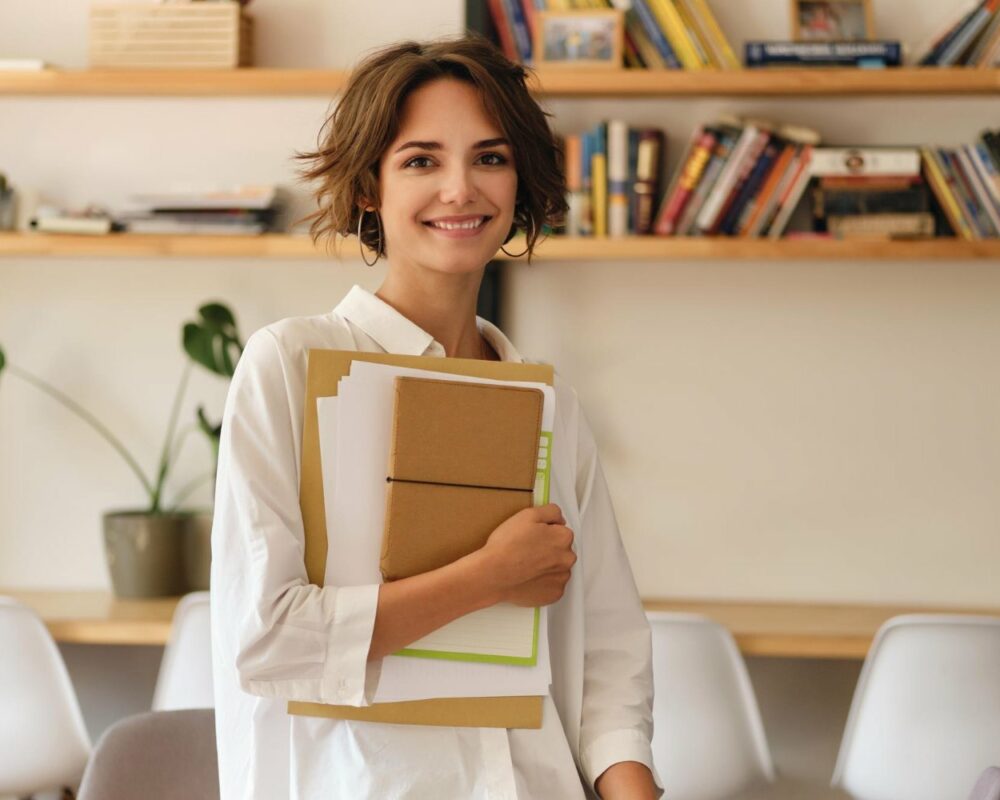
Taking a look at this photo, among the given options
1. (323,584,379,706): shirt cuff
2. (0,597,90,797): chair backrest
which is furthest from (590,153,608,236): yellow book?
(323,584,379,706): shirt cuff

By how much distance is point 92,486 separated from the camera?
3230mm

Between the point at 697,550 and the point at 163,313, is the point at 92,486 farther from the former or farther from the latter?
the point at 697,550

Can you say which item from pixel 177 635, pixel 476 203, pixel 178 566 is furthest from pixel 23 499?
pixel 476 203

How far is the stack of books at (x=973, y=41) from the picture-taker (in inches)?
112

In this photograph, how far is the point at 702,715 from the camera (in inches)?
91.3

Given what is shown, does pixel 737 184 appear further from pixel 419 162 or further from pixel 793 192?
pixel 419 162

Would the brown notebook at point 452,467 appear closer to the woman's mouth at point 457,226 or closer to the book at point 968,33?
the woman's mouth at point 457,226

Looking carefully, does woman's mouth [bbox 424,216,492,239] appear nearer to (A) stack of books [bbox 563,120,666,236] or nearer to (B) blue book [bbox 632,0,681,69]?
(A) stack of books [bbox 563,120,666,236]

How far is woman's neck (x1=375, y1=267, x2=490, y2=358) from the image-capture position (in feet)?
3.99

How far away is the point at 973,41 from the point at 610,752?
226cm

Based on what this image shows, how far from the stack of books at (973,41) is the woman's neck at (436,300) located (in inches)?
79.3

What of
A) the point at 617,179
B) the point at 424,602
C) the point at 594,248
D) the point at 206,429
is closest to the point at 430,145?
the point at 424,602

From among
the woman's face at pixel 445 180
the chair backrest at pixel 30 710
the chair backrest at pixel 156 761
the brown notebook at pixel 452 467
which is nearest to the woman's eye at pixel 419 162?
the woman's face at pixel 445 180

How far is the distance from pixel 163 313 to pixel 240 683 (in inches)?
91.8
